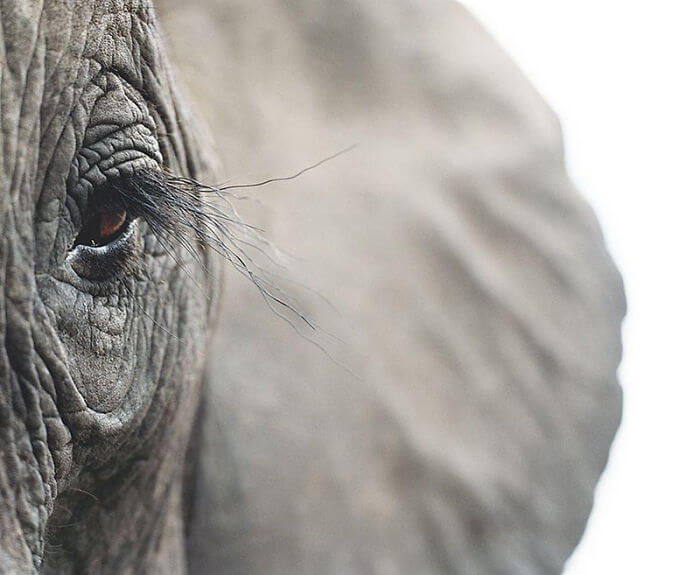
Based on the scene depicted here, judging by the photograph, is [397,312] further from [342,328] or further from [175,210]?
[175,210]

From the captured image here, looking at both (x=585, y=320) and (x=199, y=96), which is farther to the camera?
(x=585, y=320)

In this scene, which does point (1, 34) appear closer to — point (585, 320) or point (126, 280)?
point (126, 280)

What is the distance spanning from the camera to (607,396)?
1.31 metres

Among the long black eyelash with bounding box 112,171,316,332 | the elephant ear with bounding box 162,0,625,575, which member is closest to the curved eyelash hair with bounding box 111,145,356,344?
the long black eyelash with bounding box 112,171,316,332

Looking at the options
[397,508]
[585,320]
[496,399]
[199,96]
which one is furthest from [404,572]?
[199,96]

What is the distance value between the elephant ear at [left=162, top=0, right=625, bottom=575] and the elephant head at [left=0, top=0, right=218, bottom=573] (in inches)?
7.7

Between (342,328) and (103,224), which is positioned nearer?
(103,224)

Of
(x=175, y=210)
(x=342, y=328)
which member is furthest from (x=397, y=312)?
(x=175, y=210)

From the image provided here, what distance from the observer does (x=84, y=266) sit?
77 centimetres

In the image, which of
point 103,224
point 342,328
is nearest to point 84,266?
point 103,224

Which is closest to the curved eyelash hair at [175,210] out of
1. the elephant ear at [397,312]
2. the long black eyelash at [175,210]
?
the long black eyelash at [175,210]

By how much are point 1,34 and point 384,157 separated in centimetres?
60

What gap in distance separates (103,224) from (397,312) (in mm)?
453

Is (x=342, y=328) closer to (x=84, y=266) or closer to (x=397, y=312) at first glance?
(x=397, y=312)
